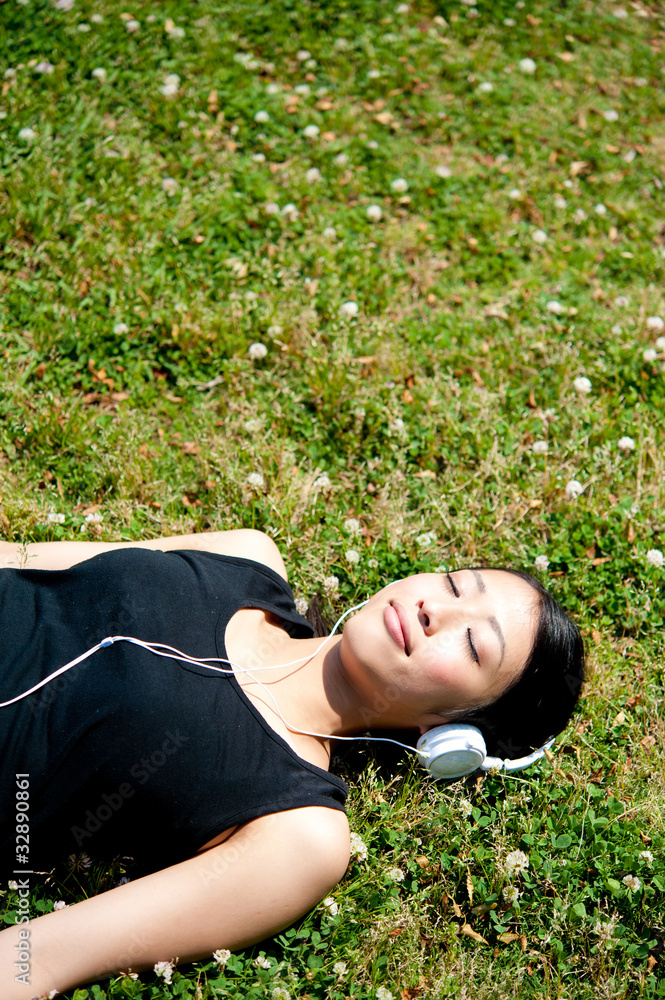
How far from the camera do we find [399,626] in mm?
2498

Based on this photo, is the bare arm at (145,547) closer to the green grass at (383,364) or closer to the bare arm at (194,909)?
the green grass at (383,364)

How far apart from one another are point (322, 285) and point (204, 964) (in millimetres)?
3472

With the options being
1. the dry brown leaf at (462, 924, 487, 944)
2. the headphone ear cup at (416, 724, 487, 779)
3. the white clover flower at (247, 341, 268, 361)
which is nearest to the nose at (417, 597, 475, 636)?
the headphone ear cup at (416, 724, 487, 779)

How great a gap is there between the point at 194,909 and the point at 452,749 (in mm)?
1003

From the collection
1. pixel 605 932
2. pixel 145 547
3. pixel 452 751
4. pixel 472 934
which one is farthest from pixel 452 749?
pixel 145 547

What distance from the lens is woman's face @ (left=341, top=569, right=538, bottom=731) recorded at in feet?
8.15

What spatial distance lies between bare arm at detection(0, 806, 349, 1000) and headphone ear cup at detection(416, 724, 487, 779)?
51 centimetres

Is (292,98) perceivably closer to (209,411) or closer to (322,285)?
(322,285)

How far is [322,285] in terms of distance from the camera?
4.43m

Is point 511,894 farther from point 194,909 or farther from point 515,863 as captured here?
A: point 194,909

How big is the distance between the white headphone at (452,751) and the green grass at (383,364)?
0.21 metres

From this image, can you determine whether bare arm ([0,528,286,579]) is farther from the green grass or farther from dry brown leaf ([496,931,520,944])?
dry brown leaf ([496,931,520,944])

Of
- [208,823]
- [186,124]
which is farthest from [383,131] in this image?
[208,823]

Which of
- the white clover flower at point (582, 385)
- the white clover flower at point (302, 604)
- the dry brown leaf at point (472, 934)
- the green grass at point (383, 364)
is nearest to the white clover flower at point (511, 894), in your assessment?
the green grass at point (383, 364)
